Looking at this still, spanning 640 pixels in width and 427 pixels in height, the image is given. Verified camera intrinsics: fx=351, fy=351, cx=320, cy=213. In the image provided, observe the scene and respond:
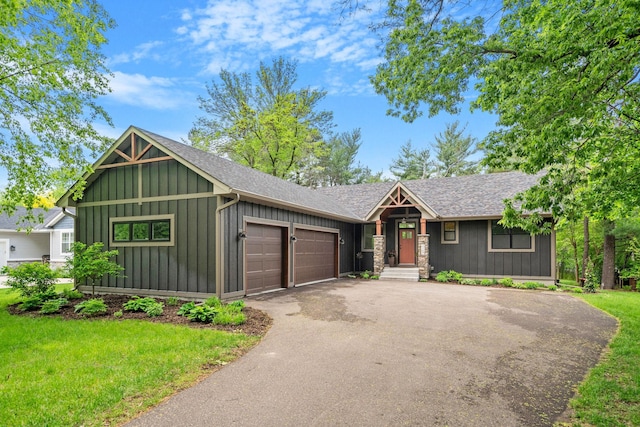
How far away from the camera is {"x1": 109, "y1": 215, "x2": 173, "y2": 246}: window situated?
9797 millimetres

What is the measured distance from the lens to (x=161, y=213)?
9.91m

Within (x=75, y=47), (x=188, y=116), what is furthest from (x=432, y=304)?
(x=188, y=116)

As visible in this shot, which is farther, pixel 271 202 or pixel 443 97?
pixel 271 202

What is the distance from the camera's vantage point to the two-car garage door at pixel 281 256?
33.9 ft

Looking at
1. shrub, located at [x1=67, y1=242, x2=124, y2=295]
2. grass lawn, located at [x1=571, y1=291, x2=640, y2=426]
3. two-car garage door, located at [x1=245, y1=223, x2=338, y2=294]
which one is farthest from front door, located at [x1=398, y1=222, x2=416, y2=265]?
shrub, located at [x1=67, y1=242, x2=124, y2=295]

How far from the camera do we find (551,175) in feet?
20.0

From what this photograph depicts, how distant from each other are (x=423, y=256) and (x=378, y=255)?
2.05 m

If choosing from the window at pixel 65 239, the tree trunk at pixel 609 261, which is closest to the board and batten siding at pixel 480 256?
the tree trunk at pixel 609 261

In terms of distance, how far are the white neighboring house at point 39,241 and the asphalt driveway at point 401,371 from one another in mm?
17933

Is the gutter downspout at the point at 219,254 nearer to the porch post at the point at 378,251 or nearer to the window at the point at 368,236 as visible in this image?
the porch post at the point at 378,251

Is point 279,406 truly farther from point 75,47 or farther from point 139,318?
point 75,47

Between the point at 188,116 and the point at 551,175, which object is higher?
the point at 188,116

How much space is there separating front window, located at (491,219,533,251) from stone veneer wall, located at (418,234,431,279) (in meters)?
2.76

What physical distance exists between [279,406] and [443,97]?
243 inches
